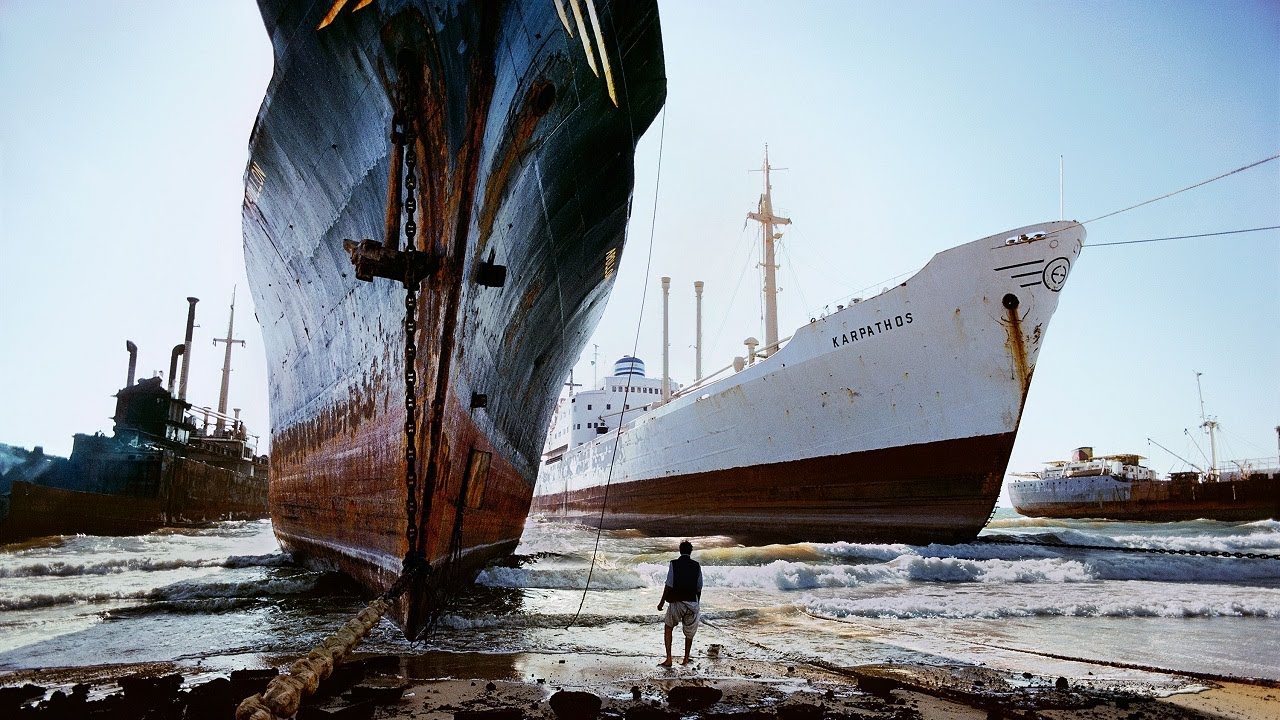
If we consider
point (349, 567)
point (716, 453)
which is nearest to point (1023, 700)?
point (349, 567)

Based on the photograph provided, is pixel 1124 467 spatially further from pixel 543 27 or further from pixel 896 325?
pixel 543 27

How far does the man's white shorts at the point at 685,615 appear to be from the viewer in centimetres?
519

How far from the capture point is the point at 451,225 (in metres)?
4.53

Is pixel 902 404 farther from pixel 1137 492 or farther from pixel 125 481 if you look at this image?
pixel 1137 492

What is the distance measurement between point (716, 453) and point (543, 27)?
43.8 ft

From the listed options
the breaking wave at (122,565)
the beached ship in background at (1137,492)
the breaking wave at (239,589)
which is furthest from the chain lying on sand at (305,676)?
the beached ship in background at (1137,492)

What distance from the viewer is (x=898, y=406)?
1293 cm

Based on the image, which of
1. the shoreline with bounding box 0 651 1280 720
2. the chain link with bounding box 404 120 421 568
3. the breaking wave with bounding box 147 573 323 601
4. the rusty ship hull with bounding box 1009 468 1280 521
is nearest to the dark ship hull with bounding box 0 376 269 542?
the breaking wave with bounding box 147 573 323 601

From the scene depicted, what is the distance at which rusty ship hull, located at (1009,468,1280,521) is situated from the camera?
3319 centimetres

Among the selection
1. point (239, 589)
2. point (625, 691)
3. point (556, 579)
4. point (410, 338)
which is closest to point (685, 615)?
point (625, 691)

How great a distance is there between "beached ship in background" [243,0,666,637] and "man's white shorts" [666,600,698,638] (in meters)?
1.84

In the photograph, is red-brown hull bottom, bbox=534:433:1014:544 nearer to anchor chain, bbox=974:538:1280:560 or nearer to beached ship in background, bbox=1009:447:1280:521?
anchor chain, bbox=974:538:1280:560

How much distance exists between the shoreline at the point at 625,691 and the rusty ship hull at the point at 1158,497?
3880 cm

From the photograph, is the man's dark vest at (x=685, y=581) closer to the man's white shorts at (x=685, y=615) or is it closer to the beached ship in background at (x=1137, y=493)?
the man's white shorts at (x=685, y=615)
